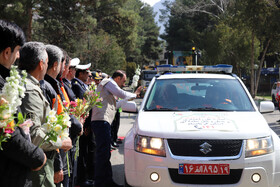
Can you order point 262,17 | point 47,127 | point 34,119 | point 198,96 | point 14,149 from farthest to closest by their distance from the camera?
point 262,17 < point 198,96 < point 34,119 < point 47,127 < point 14,149

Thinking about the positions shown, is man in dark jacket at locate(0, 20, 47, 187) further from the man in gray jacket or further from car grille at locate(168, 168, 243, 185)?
the man in gray jacket

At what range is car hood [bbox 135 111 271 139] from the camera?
427cm

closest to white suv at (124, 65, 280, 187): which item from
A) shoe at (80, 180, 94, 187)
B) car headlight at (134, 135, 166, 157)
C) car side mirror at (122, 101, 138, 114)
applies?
car headlight at (134, 135, 166, 157)

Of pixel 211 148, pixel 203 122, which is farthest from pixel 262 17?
pixel 211 148

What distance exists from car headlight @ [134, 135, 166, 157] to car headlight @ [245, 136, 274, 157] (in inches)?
35.7

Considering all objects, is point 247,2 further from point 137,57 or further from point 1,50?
point 137,57

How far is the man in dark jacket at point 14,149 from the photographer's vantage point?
90.8 inches

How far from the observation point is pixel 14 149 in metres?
2.30

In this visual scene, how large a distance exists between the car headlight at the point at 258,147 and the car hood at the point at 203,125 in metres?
0.06

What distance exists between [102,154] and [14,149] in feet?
10.8

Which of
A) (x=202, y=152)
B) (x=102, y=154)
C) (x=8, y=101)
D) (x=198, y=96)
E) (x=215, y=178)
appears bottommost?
(x=102, y=154)

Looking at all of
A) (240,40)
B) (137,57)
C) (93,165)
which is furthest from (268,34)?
(137,57)

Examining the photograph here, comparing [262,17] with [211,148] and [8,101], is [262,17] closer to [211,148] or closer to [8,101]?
[211,148]

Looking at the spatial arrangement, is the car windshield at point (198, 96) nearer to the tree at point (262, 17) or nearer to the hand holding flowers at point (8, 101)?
the hand holding flowers at point (8, 101)
